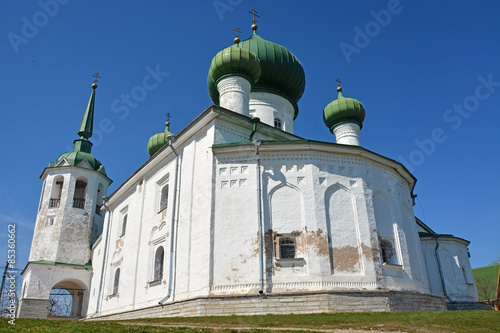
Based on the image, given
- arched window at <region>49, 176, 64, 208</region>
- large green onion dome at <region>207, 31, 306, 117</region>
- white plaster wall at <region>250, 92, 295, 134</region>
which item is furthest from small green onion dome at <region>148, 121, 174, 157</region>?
white plaster wall at <region>250, 92, 295, 134</region>

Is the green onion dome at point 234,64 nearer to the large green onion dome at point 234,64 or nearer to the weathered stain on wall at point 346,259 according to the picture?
the large green onion dome at point 234,64

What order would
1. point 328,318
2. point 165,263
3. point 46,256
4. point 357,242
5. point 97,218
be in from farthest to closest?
point 97,218 → point 46,256 → point 165,263 → point 357,242 → point 328,318

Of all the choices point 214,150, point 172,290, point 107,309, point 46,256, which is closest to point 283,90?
point 214,150

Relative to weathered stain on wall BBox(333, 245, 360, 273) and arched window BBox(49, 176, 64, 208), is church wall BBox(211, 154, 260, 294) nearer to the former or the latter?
weathered stain on wall BBox(333, 245, 360, 273)

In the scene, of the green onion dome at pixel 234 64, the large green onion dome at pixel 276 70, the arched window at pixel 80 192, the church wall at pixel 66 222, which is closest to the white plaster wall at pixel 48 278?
the church wall at pixel 66 222

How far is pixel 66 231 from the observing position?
2095 cm

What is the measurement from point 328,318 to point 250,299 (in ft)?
8.36

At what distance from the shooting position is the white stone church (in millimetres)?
11070

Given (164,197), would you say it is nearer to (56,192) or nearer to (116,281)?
(116,281)

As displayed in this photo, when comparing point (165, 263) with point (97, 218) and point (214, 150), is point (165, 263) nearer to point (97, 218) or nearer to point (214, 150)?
point (214, 150)

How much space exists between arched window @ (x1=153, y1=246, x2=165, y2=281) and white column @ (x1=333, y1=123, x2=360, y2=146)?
8.59 meters

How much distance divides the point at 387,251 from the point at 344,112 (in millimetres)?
7124

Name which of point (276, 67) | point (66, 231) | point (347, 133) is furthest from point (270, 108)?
point (66, 231)

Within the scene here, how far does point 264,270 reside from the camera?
1107 cm
